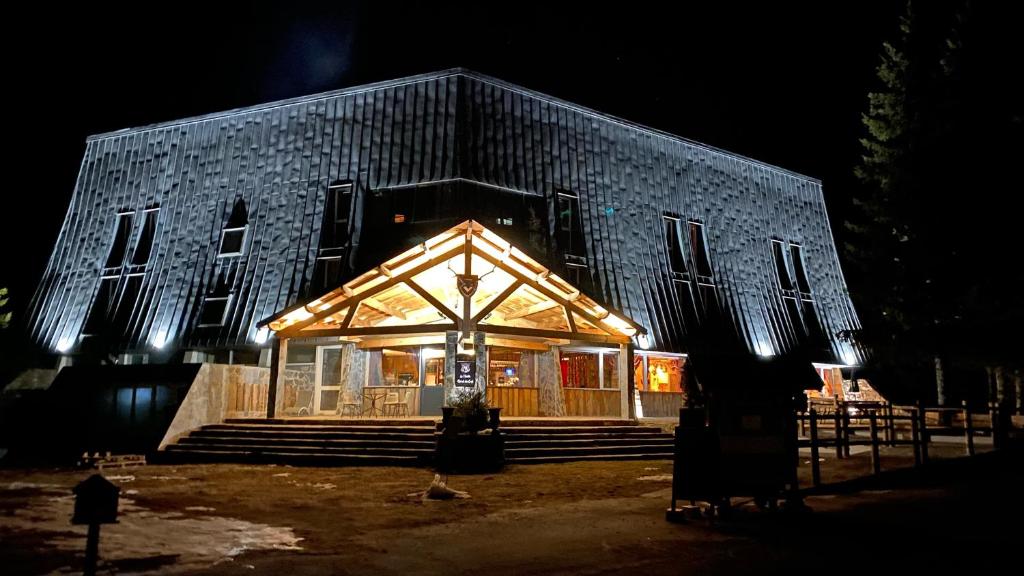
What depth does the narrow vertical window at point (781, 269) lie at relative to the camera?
79.6 ft

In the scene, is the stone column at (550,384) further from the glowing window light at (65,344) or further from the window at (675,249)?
the glowing window light at (65,344)

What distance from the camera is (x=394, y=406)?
16422mm

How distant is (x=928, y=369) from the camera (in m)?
28.8

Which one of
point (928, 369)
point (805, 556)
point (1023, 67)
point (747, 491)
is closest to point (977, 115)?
point (1023, 67)

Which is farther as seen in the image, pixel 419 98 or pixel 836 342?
pixel 836 342

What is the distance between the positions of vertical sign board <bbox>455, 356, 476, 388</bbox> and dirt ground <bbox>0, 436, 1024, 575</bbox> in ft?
10.4

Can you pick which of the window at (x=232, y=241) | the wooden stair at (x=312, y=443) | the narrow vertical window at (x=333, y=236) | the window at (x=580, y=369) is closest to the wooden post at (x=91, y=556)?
the wooden stair at (x=312, y=443)

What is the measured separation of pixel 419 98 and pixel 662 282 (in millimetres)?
9544

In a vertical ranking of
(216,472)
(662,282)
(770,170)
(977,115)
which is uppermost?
(770,170)

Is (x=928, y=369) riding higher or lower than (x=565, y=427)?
higher

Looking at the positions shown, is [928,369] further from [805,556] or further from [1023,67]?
[805,556]

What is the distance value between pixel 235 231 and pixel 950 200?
759 inches

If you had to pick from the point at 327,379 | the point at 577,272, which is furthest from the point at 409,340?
the point at 577,272

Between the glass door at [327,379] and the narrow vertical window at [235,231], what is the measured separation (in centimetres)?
488
